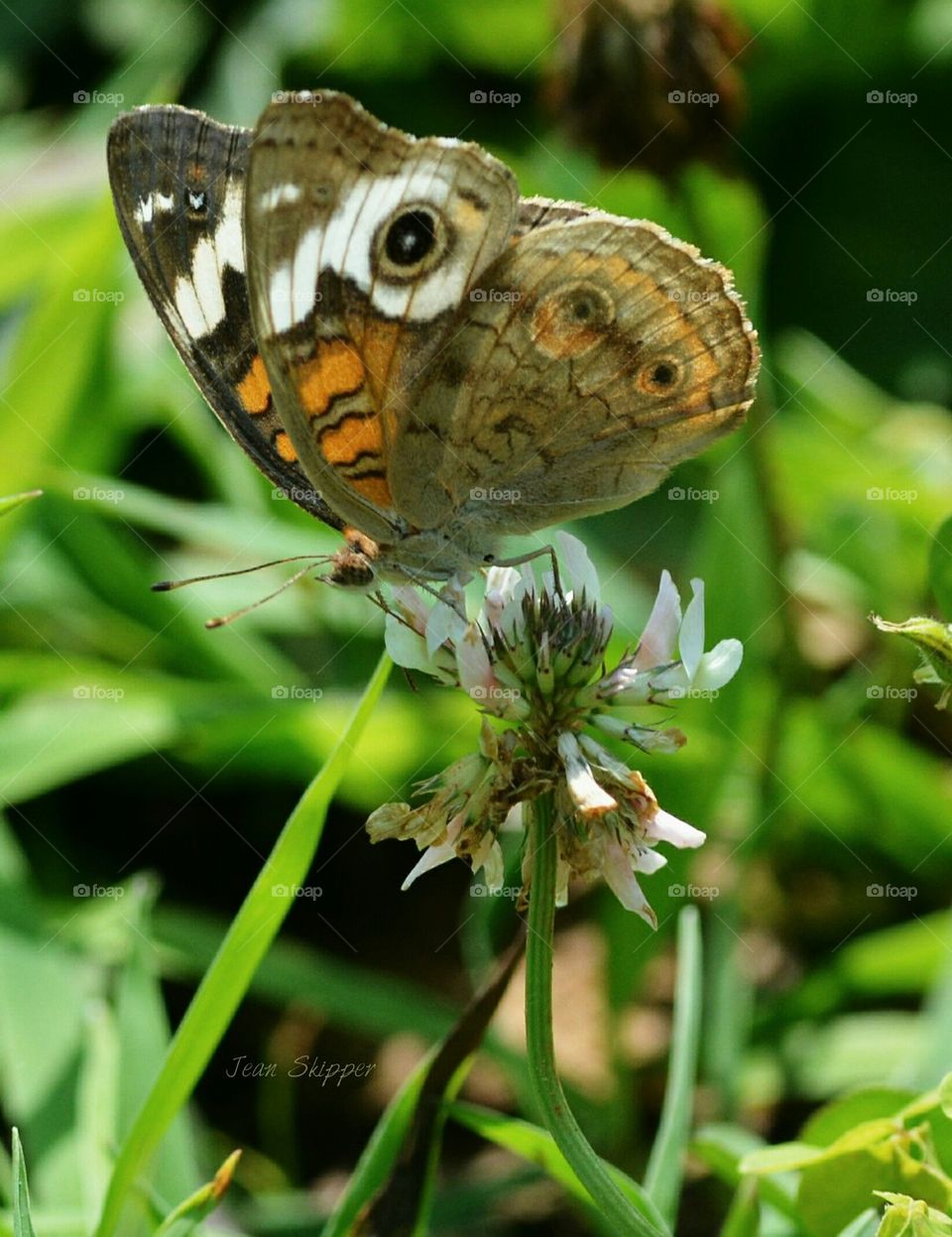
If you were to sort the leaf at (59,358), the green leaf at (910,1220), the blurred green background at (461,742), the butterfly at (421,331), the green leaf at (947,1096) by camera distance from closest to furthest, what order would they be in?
the green leaf at (910,1220) < the green leaf at (947,1096) < the butterfly at (421,331) < the blurred green background at (461,742) < the leaf at (59,358)

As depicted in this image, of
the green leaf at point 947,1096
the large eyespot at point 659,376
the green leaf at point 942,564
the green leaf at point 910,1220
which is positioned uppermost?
the large eyespot at point 659,376

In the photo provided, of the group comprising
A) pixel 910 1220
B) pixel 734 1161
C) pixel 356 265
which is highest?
pixel 356 265

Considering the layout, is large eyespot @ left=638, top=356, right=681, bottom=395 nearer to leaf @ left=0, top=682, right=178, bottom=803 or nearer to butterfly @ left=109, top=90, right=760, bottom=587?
butterfly @ left=109, top=90, right=760, bottom=587

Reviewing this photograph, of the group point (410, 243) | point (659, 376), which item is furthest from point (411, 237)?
point (659, 376)

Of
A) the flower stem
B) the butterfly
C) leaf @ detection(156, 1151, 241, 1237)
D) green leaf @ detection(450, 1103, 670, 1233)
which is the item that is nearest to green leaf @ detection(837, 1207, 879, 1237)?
green leaf @ detection(450, 1103, 670, 1233)

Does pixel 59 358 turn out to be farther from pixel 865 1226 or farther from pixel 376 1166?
pixel 865 1226

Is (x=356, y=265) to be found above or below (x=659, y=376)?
above

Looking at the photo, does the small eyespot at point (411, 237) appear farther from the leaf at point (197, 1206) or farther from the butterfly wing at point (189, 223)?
the leaf at point (197, 1206)

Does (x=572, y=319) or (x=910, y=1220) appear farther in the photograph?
(x=572, y=319)

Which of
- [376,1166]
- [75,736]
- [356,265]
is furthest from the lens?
[75,736]

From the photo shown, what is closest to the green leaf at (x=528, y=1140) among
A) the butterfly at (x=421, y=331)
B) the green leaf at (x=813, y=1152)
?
the green leaf at (x=813, y=1152)
